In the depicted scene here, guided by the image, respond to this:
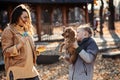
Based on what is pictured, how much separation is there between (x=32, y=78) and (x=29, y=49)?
420mm

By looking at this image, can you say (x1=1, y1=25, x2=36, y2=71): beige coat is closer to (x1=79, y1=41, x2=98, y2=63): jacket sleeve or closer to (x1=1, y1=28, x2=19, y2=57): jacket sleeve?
(x1=1, y1=28, x2=19, y2=57): jacket sleeve

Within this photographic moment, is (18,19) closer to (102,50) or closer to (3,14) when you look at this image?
(102,50)

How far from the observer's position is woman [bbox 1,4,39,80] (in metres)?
5.28

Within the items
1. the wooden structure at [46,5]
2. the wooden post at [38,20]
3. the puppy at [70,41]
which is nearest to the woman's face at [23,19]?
the puppy at [70,41]

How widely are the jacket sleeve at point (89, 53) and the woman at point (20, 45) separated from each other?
74cm

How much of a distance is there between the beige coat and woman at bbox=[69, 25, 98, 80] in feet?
2.31

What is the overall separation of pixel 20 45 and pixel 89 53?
0.93 meters

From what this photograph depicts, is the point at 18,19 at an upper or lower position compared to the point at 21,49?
upper

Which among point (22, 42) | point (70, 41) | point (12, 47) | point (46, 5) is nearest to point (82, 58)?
point (70, 41)

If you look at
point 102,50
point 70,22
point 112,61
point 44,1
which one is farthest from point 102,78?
point 70,22

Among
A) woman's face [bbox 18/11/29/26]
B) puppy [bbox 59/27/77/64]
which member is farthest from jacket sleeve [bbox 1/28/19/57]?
puppy [bbox 59/27/77/64]

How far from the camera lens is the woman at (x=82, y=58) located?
5.20m

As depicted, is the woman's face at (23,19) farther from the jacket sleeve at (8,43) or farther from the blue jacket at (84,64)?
the blue jacket at (84,64)

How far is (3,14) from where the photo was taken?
25.8 metres
